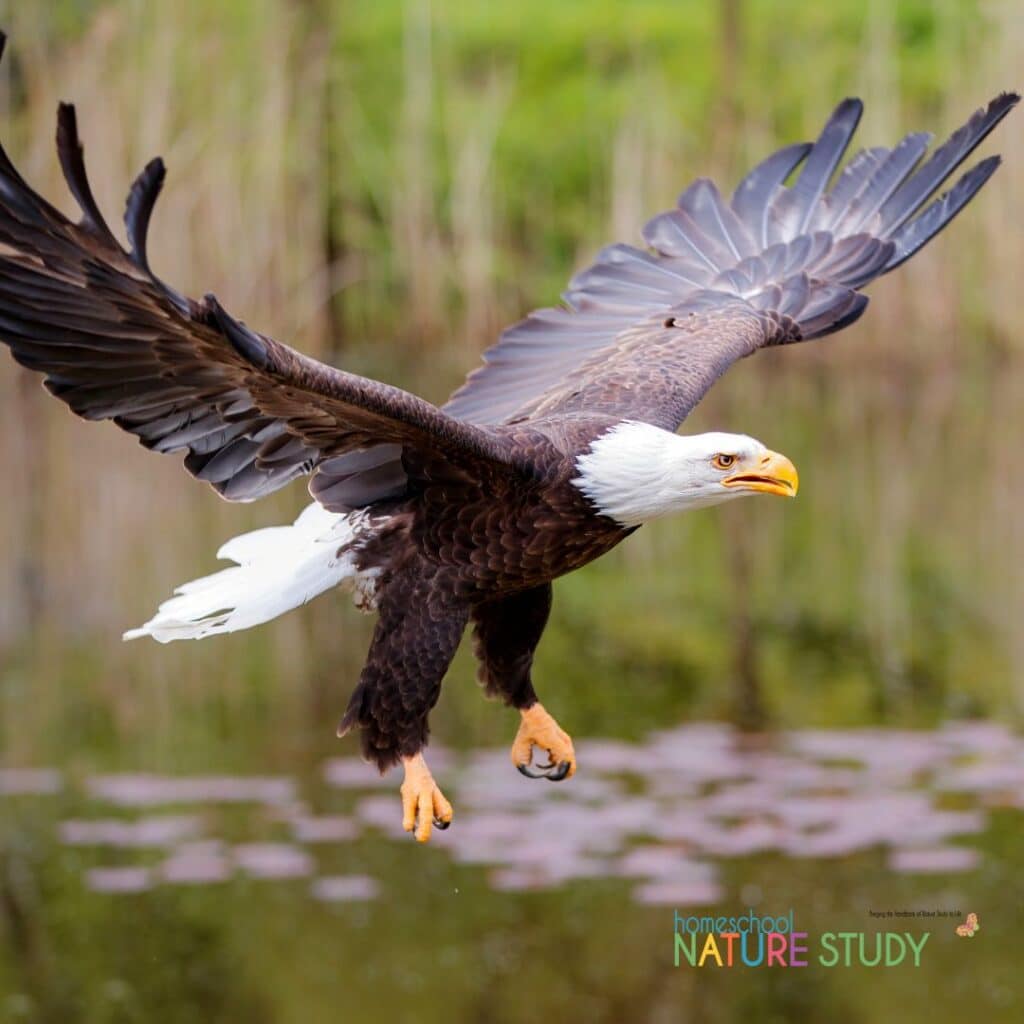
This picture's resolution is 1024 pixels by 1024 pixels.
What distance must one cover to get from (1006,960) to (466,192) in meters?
15.7

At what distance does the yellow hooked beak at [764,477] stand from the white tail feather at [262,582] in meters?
0.95

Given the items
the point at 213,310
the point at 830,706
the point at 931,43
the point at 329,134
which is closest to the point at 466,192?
the point at 329,134

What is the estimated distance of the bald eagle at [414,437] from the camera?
445cm

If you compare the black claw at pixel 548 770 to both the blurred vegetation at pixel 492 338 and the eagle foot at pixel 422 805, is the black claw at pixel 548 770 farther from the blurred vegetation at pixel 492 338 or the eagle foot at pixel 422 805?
the blurred vegetation at pixel 492 338

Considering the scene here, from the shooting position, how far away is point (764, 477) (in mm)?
5035

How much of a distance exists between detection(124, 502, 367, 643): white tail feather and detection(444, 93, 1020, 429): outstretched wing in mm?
Answer: 772

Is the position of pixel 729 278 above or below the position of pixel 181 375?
above

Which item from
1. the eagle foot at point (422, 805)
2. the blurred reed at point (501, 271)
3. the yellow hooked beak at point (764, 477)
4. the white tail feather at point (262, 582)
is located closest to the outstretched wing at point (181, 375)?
the white tail feather at point (262, 582)

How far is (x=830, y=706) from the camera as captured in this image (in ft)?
41.1

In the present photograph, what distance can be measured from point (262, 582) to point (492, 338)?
17043 mm

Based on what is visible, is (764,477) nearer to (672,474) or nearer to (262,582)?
(672,474)

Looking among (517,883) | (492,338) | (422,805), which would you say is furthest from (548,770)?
(492,338)

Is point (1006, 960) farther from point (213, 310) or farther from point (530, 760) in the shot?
point (213, 310)

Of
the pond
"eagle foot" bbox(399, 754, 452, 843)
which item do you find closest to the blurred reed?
the pond
